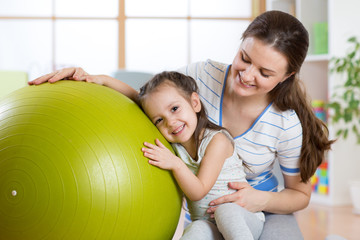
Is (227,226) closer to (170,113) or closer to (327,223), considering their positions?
(170,113)

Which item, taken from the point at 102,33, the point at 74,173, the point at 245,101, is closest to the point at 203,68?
the point at 245,101

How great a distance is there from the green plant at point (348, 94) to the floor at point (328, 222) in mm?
614

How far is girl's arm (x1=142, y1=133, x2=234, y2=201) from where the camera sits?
1395 mm

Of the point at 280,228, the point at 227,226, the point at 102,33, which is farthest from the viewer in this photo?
the point at 102,33

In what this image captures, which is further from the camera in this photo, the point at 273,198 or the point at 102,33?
the point at 102,33

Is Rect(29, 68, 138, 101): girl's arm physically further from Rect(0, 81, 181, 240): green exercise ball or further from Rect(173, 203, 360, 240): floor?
Rect(173, 203, 360, 240): floor

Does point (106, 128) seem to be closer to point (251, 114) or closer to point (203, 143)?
point (203, 143)

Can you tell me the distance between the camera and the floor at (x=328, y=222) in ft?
10.1

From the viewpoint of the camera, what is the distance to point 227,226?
4.58 feet

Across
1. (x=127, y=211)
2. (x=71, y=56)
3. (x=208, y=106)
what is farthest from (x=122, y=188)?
(x=71, y=56)

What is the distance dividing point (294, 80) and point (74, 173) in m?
0.91

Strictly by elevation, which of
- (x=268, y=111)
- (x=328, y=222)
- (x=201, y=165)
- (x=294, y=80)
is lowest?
(x=328, y=222)

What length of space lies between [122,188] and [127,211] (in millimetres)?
66

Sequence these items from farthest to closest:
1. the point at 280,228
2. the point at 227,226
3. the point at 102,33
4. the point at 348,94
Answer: the point at 102,33, the point at 348,94, the point at 280,228, the point at 227,226
